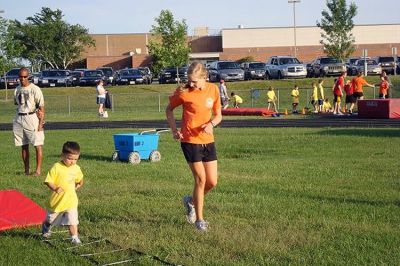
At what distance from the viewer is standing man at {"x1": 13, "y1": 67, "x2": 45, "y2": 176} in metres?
13.1

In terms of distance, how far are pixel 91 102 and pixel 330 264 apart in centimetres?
4046

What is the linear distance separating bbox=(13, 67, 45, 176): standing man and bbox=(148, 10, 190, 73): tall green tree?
45.2m

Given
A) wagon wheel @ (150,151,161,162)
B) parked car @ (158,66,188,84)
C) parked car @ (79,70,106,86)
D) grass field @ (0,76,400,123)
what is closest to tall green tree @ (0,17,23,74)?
grass field @ (0,76,400,123)

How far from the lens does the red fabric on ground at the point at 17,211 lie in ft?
28.1

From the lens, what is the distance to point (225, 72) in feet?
172

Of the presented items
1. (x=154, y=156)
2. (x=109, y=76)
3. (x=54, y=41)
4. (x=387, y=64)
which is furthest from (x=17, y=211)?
(x=54, y=41)

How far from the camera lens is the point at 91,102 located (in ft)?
151

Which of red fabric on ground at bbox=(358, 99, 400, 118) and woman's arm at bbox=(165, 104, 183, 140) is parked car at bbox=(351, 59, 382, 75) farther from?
woman's arm at bbox=(165, 104, 183, 140)

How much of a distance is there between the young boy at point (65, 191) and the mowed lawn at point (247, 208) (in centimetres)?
35

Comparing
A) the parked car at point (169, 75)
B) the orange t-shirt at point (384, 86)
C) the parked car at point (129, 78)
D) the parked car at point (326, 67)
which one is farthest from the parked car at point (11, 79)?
the orange t-shirt at point (384, 86)

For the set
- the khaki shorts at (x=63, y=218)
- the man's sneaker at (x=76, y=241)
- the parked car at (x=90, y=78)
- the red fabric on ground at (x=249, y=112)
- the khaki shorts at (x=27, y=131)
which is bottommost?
the red fabric on ground at (x=249, y=112)

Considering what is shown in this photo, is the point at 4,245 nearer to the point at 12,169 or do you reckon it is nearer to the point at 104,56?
the point at 12,169

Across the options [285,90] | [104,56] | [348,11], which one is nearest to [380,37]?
[348,11]

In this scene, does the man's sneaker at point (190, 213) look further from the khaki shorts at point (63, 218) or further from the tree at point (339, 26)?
the tree at point (339, 26)
